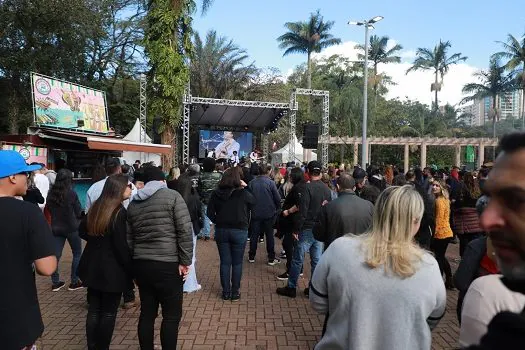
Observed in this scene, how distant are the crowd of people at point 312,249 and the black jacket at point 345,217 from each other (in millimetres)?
12

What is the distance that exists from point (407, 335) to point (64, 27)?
84.8 feet

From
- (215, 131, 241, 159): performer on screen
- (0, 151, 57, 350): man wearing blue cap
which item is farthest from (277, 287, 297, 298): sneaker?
(215, 131, 241, 159): performer on screen

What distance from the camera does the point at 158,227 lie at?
12.0ft

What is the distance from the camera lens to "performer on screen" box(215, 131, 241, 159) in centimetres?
2681

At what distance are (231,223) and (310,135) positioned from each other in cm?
1370

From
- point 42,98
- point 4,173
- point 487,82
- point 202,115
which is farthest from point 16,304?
point 487,82

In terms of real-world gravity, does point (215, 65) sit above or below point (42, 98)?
above

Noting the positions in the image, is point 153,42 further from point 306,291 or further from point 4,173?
point 4,173

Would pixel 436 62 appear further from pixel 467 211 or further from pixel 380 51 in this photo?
pixel 467 211

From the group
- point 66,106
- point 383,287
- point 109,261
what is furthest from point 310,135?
point 383,287

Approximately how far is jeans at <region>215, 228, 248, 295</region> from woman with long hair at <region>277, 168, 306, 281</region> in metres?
0.85

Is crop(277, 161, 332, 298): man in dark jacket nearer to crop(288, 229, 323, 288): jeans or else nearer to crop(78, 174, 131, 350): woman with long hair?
crop(288, 229, 323, 288): jeans

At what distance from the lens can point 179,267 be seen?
3.73 meters

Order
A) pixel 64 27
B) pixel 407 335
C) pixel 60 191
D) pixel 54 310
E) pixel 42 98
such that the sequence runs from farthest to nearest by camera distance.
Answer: pixel 64 27
pixel 42 98
pixel 60 191
pixel 54 310
pixel 407 335
